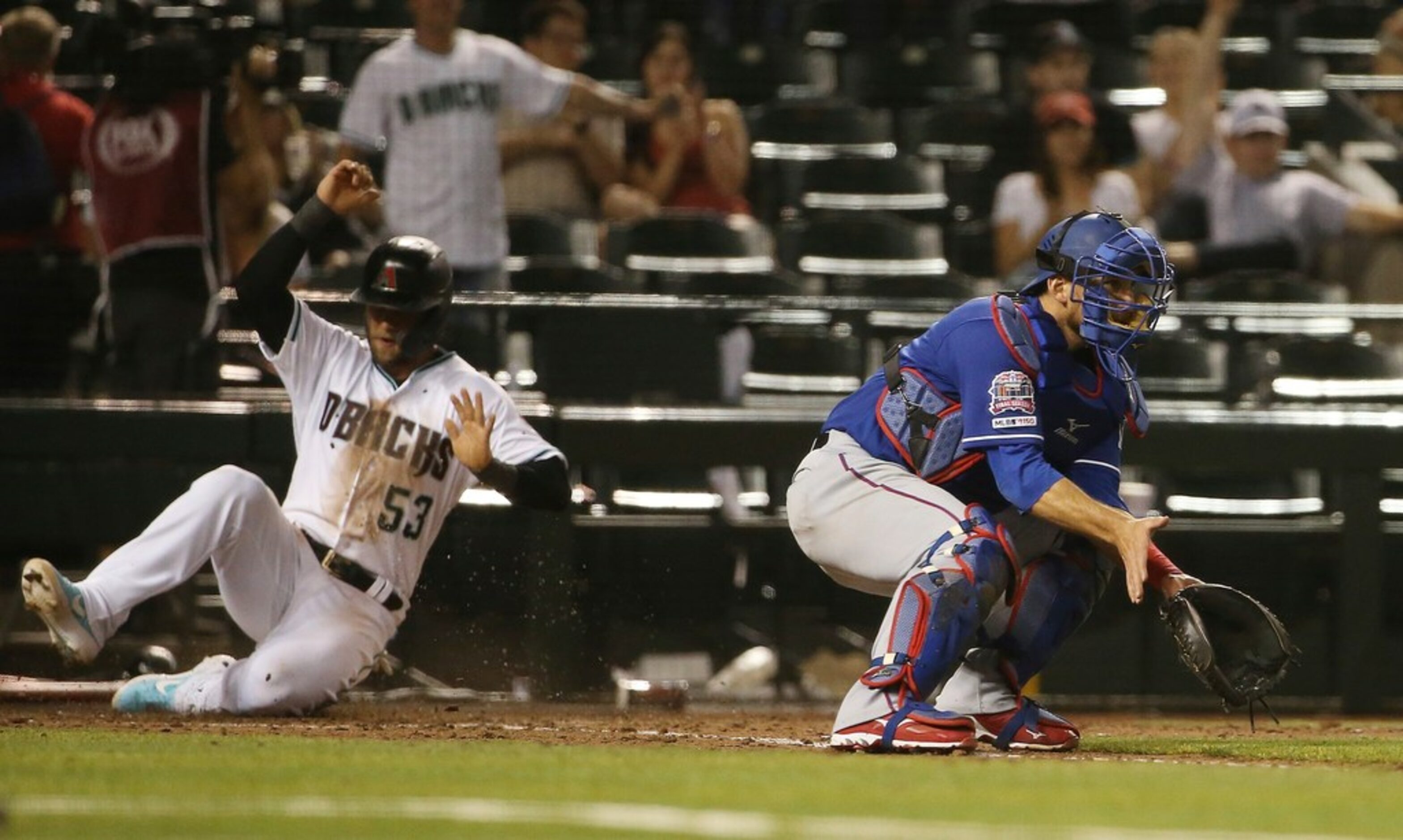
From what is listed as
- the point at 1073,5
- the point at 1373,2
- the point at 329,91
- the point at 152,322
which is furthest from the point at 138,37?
the point at 1373,2

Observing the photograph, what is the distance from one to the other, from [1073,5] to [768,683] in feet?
16.2

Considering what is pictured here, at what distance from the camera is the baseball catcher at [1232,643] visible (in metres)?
4.62

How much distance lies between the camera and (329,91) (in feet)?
29.9

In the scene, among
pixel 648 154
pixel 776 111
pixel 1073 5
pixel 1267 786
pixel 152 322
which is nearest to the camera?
pixel 1267 786

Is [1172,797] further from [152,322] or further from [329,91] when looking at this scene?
[329,91]

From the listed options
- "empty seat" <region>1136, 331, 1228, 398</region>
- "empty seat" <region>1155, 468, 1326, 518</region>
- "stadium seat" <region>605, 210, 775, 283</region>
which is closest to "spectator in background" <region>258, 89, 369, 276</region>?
"stadium seat" <region>605, 210, 775, 283</region>

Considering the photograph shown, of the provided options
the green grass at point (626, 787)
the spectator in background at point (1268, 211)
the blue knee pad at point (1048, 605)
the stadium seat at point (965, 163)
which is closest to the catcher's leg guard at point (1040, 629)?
the blue knee pad at point (1048, 605)

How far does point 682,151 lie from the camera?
28.0 feet

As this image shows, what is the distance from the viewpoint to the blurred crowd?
7.19 m

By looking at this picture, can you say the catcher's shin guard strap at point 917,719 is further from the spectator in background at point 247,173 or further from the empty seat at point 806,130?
the empty seat at point 806,130

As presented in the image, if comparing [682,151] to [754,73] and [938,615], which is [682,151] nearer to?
[754,73]

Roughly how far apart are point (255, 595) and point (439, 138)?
2625 mm

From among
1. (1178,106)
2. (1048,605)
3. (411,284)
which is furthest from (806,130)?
(1048,605)

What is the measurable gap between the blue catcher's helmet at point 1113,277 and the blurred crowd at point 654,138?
9.05ft
